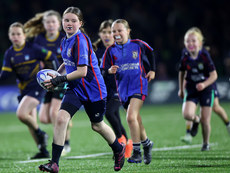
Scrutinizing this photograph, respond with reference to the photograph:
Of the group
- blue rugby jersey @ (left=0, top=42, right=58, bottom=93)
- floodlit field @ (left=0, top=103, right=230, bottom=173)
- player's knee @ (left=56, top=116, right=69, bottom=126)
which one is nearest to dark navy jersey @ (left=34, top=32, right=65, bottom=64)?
blue rugby jersey @ (left=0, top=42, right=58, bottom=93)

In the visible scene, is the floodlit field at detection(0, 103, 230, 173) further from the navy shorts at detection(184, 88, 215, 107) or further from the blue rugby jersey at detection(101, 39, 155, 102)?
the blue rugby jersey at detection(101, 39, 155, 102)

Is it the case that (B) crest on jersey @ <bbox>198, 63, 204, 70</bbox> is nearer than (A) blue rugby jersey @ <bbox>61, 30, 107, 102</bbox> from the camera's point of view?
No

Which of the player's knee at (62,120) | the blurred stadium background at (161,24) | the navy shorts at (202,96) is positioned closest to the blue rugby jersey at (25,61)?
the navy shorts at (202,96)

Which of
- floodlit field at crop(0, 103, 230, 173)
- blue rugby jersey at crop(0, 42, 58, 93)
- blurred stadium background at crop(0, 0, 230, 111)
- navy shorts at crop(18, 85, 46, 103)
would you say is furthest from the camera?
blurred stadium background at crop(0, 0, 230, 111)

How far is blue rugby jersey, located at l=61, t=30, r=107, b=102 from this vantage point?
5.52m

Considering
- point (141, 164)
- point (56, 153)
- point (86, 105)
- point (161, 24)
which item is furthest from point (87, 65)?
point (161, 24)

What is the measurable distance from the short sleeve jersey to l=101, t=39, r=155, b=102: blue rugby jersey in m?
1.86

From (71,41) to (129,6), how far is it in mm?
17882

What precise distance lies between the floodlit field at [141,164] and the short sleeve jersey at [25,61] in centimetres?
136

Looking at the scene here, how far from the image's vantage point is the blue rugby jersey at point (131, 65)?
6.76 meters

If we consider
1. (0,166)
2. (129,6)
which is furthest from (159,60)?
(0,166)

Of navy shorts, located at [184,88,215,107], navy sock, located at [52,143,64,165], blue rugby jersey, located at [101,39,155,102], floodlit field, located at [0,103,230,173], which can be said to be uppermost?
blue rugby jersey, located at [101,39,155,102]

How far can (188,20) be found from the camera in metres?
21.0

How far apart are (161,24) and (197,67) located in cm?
1423
